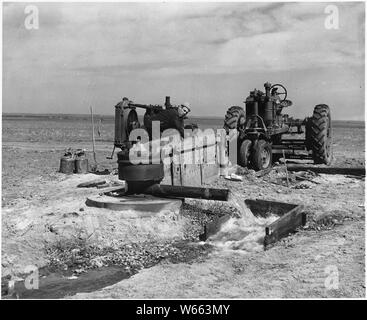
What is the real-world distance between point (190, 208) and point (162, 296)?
329 centimetres

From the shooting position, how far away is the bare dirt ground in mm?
5180

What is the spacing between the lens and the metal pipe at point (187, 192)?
7.60 meters

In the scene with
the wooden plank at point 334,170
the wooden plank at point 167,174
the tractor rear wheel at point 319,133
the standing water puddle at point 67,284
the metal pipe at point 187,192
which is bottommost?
the standing water puddle at point 67,284

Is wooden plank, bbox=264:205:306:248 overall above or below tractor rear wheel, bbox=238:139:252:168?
below

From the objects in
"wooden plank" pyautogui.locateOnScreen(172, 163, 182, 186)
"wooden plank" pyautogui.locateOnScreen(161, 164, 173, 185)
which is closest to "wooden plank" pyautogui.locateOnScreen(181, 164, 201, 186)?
"wooden plank" pyautogui.locateOnScreen(172, 163, 182, 186)

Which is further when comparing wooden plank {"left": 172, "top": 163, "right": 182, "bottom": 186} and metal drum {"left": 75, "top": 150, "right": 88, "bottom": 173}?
metal drum {"left": 75, "top": 150, "right": 88, "bottom": 173}

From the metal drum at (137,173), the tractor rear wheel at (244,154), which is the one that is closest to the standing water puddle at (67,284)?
the metal drum at (137,173)

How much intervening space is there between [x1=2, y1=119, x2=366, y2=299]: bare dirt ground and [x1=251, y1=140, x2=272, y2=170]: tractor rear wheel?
1316 millimetres

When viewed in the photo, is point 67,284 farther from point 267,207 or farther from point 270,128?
point 270,128

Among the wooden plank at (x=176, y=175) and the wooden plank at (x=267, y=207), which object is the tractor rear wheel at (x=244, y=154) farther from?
the wooden plank at (x=267, y=207)

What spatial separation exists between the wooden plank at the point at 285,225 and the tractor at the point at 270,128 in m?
4.62

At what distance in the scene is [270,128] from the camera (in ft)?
42.6

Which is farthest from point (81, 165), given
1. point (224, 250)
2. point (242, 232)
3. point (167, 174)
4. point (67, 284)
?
point (67, 284)

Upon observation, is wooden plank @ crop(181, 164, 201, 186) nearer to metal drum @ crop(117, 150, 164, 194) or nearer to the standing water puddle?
metal drum @ crop(117, 150, 164, 194)
